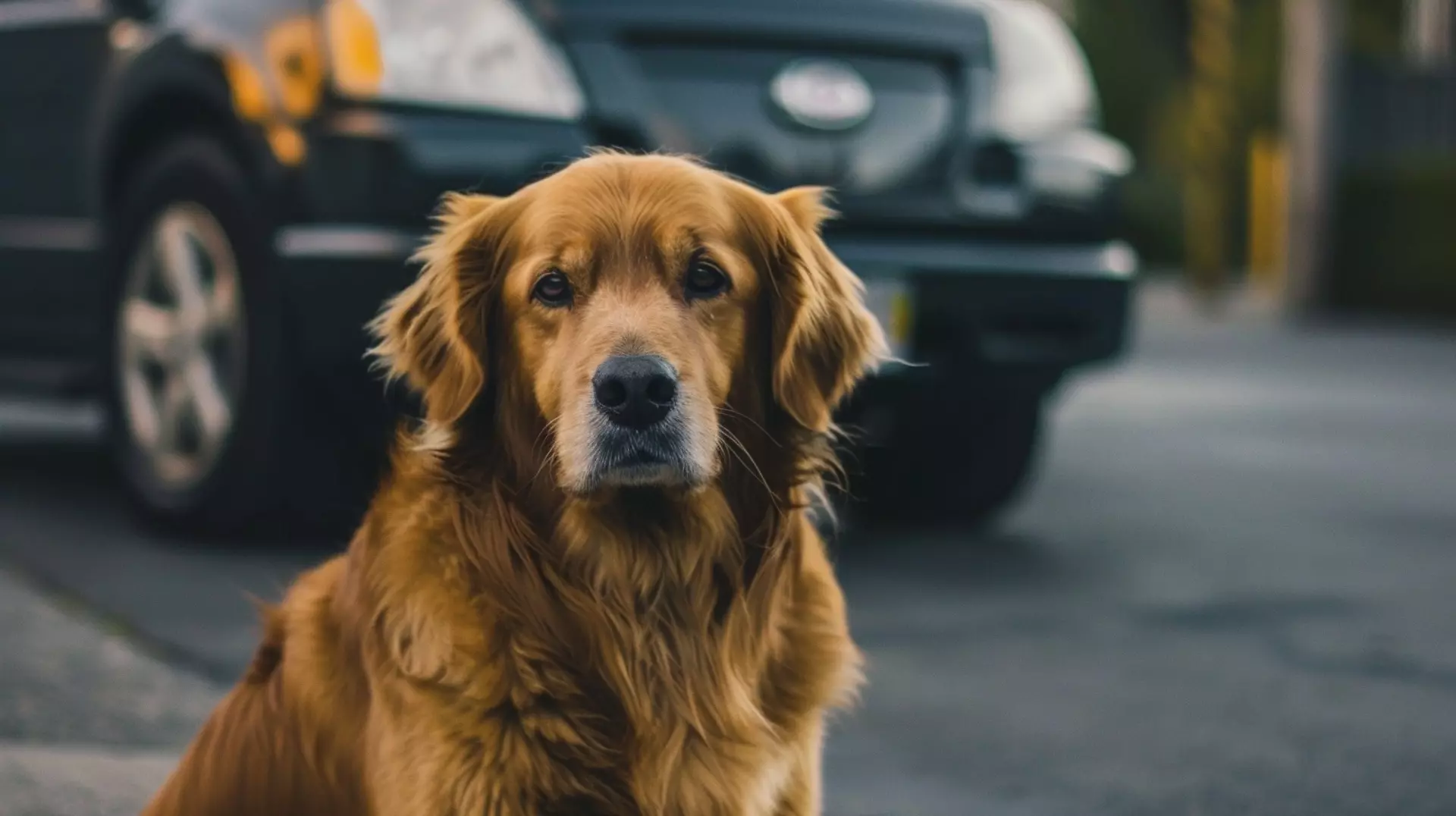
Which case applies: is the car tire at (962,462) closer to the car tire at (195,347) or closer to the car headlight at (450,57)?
the car headlight at (450,57)

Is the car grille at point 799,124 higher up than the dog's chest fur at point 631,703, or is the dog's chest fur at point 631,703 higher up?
the car grille at point 799,124

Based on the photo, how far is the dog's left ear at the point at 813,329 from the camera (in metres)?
3.03

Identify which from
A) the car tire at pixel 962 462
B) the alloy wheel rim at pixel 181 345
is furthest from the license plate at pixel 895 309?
the alloy wheel rim at pixel 181 345

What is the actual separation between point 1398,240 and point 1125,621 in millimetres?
11549

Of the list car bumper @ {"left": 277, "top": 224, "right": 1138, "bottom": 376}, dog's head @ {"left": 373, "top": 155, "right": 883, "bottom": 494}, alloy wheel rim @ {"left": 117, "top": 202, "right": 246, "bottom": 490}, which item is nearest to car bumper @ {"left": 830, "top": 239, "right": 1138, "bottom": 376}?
car bumper @ {"left": 277, "top": 224, "right": 1138, "bottom": 376}

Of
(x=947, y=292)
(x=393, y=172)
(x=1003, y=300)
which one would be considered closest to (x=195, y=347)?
(x=393, y=172)

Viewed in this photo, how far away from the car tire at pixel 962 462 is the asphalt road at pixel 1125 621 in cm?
18

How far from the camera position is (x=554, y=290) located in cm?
289

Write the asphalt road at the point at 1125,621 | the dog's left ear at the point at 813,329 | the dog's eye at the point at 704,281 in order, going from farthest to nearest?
the asphalt road at the point at 1125,621, the dog's left ear at the point at 813,329, the dog's eye at the point at 704,281

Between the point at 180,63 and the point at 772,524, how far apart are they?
2.97 metres

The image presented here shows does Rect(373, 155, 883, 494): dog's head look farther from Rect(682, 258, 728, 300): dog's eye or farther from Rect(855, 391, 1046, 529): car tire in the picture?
Rect(855, 391, 1046, 529): car tire

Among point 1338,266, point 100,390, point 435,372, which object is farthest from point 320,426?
point 1338,266

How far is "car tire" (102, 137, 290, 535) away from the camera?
525 cm

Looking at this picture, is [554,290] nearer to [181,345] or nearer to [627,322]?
[627,322]
